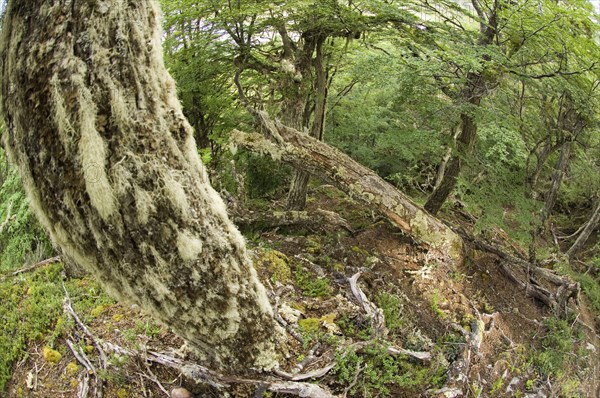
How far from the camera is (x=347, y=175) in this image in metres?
5.18

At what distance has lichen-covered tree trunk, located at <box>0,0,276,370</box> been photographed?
6.06 feet

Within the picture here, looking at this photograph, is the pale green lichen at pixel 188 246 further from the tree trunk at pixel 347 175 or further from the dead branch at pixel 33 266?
the dead branch at pixel 33 266

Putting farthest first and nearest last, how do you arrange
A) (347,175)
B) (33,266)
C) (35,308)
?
1. (347,175)
2. (33,266)
3. (35,308)

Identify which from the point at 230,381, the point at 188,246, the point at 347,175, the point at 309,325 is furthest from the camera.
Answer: the point at 347,175

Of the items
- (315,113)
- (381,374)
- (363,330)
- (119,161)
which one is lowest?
(381,374)

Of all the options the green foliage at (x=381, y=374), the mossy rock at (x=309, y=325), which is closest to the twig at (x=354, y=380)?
the green foliage at (x=381, y=374)

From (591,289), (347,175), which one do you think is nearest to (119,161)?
(347,175)

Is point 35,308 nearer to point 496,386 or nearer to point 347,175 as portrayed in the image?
point 347,175

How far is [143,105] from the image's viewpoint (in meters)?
2.06

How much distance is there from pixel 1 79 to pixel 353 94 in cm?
712

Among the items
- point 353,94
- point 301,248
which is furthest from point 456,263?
point 353,94

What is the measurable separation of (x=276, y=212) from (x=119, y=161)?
4055 millimetres

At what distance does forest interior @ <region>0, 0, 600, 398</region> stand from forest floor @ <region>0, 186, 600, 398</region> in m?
0.02

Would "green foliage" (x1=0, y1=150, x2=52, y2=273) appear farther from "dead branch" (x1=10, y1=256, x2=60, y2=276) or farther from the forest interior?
"dead branch" (x1=10, y1=256, x2=60, y2=276)
